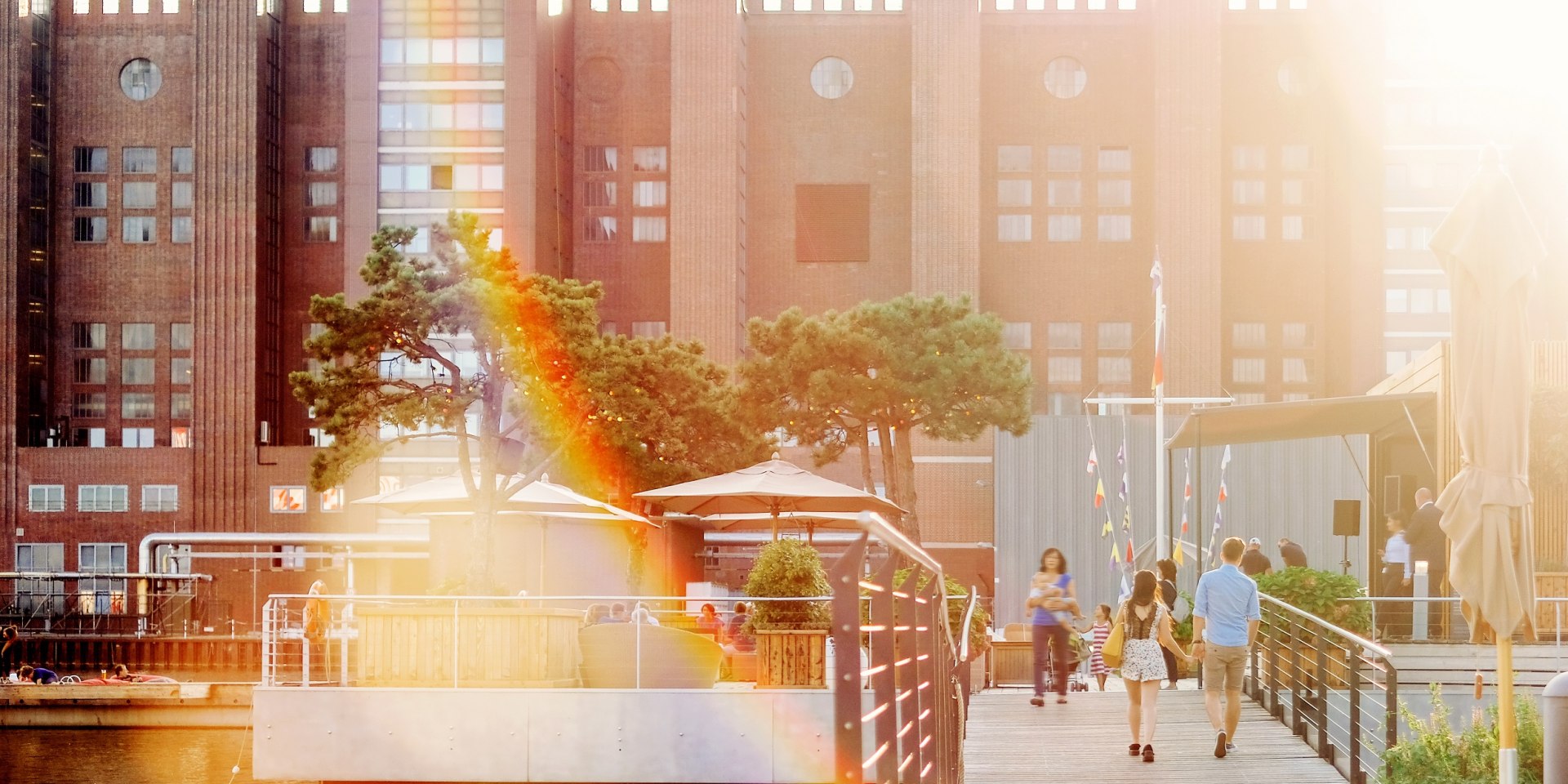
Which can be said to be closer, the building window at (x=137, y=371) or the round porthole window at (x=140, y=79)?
the round porthole window at (x=140, y=79)

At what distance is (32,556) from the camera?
53938 mm

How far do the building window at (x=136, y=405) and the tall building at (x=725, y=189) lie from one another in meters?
0.16

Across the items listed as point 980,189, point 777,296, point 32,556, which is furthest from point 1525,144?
point 32,556

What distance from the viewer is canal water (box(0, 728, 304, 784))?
1016 inches

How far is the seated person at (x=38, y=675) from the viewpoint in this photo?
2986cm

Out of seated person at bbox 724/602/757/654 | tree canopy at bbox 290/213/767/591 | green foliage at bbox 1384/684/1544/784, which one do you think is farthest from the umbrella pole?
tree canopy at bbox 290/213/767/591

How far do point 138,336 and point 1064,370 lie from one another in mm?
30819

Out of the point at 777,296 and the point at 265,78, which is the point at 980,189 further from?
the point at 265,78

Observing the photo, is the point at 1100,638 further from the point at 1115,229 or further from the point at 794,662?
the point at 1115,229

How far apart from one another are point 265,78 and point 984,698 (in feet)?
149

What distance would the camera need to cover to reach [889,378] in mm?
36156

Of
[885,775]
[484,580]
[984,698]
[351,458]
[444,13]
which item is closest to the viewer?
[885,775]

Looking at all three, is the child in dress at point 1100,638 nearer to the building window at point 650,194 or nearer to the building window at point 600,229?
the building window at point 650,194

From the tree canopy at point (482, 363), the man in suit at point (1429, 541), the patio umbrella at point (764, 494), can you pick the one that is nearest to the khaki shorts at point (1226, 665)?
the man in suit at point (1429, 541)
